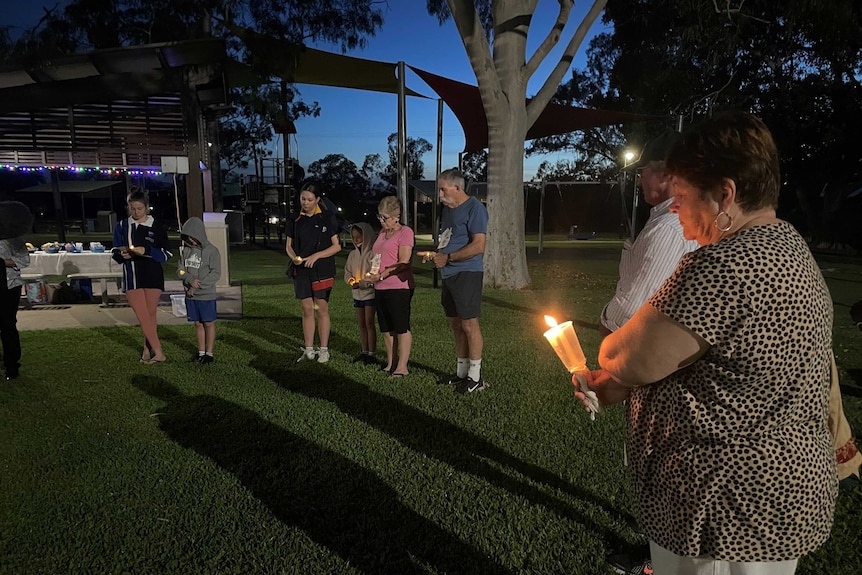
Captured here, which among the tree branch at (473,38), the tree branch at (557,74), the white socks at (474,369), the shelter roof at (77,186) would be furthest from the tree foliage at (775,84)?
the shelter roof at (77,186)

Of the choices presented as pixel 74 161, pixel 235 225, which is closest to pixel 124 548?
pixel 74 161

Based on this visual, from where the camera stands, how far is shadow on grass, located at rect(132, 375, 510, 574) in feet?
8.91

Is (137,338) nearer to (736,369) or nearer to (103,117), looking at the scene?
(736,369)

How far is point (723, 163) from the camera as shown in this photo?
127cm

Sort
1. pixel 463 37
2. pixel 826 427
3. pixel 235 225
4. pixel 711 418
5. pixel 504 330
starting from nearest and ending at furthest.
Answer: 1. pixel 711 418
2. pixel 826 427
3. pixel 504 330
4. pixel 463 37
5. pixel 235 225

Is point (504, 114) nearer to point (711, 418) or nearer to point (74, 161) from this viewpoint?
point (711, 418)

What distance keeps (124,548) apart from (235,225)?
864 inches

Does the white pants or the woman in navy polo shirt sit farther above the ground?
the woman in navy polo shirt

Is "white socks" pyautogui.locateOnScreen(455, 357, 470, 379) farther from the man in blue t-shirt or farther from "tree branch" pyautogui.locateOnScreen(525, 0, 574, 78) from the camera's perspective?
"tree branch" pyautogui.locateOnScreen(525, 0, 574, 78)

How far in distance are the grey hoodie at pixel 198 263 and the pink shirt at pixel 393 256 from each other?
1829 millimetres

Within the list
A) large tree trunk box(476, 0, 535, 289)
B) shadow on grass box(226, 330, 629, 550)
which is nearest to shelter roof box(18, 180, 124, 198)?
large tree trunk box(476, 0, 535, 289)

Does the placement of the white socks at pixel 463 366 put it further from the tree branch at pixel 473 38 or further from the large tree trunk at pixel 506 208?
the tree branch at pixel 473 38

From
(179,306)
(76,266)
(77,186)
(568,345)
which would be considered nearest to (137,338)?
(179,306)

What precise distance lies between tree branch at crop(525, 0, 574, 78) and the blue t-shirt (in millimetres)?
7356
